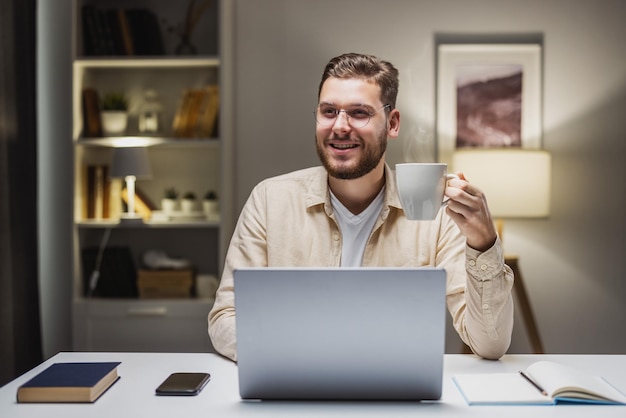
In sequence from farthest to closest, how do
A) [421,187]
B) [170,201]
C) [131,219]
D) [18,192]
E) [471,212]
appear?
1. [170,201]
2. [131,219]
3. [18,192]
4. [471,212]
5. [421,187]

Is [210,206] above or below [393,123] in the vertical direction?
below

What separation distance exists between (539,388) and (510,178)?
6.88 ft

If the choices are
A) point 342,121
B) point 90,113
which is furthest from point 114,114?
point 342,121

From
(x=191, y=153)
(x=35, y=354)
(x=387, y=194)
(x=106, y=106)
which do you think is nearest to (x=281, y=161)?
(x=191, y=153)

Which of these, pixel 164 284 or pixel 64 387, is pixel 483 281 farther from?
pixel 164 284

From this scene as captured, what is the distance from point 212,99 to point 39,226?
3.57 feet

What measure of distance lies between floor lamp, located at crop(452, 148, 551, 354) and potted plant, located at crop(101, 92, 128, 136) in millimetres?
1574

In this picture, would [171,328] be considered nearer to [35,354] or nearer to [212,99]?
[35,354]

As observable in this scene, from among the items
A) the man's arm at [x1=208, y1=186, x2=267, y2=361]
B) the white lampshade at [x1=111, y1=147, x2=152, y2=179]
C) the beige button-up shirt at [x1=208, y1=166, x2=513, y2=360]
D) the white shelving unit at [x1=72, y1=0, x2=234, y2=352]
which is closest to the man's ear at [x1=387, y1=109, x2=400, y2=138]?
the beige button-up shirt at [x1=208, y1=166, x2=513, y2=360]

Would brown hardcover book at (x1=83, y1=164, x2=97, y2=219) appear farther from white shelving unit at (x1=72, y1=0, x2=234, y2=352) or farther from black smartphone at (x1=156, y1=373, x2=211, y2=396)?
black smartphone at (x1=156, y1=373, x2=211, y2=396)

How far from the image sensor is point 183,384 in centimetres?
125

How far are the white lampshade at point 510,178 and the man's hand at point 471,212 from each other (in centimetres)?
178

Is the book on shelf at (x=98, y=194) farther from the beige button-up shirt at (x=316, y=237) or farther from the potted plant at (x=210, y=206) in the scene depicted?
the beige button-up shirt at (x=316, y=237)

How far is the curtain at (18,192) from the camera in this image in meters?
3.02
